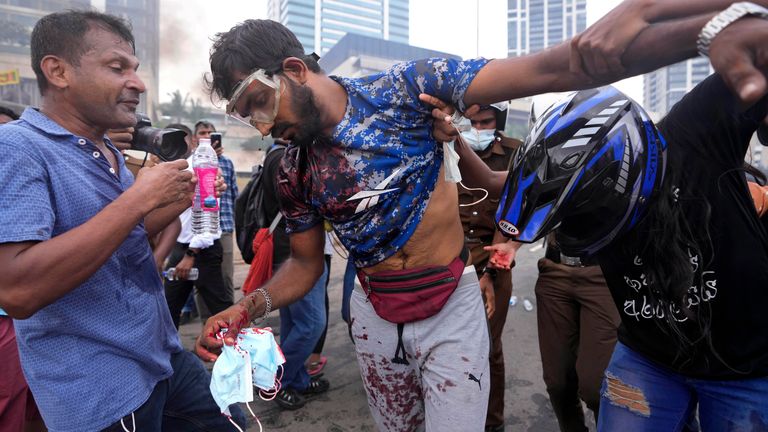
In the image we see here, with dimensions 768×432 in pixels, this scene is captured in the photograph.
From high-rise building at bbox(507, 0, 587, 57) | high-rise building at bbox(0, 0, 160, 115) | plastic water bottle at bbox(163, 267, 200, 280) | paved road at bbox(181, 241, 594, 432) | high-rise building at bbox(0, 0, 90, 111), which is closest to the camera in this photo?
paved road at bbox(181, 241, 594, 432)

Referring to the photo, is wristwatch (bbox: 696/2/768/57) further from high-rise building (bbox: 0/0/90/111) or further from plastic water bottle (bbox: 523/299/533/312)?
high-rise building (bbox: 0/0/90/111)

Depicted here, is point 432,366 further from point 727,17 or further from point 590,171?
point 727,17

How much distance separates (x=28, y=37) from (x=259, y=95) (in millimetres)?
53614

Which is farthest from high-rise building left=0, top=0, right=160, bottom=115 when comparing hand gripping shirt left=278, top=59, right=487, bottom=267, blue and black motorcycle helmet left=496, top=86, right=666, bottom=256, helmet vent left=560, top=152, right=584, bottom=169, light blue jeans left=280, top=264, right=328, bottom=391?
helmet vent left=560, top=152, right=584, bottom=169

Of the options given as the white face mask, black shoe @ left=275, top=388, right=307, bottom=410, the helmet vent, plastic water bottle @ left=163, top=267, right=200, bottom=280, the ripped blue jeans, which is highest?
the helmet vent

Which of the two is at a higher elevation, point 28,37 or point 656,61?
point 28,37

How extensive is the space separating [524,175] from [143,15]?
2348 inches

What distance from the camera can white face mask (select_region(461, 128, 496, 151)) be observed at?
3.63m

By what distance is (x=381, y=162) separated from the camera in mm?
1885

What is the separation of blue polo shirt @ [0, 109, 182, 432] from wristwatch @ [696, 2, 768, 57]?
178 centimetres

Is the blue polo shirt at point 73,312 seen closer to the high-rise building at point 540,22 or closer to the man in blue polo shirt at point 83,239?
the man in blue polo shirt at point 83,239

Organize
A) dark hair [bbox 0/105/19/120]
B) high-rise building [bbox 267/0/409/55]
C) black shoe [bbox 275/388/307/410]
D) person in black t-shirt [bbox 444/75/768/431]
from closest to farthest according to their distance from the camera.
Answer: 1. person in black t-shirt [bbox 444/75/768/431]
2. dark hair [bbox 0/105/19/120]
3. black shoe [bbox 275/388/307/410]
4. high-rise building [bbox 267/0/409/55]

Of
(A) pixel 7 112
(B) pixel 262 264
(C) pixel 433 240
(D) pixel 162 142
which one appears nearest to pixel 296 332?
(B) pixel 262 264

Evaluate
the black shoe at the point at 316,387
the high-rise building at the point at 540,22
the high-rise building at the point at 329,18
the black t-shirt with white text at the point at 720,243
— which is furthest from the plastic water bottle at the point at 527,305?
the high-rise building at the point at 540,22
